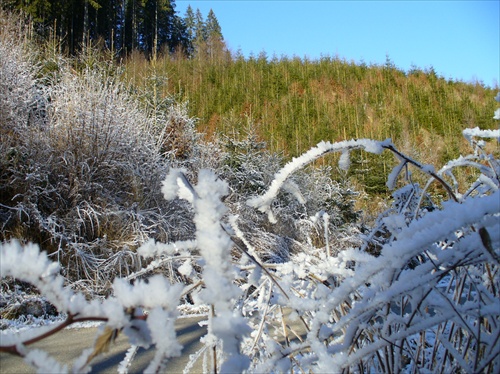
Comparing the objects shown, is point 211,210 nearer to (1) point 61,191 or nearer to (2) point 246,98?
(1) point 61,191

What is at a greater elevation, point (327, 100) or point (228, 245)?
point (327, 100)

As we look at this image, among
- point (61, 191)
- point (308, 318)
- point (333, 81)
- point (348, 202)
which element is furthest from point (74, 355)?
point (333, 81)

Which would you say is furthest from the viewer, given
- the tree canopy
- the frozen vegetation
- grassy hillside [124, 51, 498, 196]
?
the tree canopy

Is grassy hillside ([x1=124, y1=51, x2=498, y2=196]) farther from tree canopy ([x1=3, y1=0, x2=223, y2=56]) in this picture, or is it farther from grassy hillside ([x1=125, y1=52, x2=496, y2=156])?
tree canopy ([x1=3, y1=0, x2=223, y2=56])

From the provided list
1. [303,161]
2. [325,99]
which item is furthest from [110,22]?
[303,161]

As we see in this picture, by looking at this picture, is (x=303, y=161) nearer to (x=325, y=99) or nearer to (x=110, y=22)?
(x=325, y=99)

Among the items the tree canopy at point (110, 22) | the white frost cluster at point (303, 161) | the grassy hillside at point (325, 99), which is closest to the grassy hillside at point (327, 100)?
the grassy hillside at point (325, 99)

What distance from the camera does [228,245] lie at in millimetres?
362

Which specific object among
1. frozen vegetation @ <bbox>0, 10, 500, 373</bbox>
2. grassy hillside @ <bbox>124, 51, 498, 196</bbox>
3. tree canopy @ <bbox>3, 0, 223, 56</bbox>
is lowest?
frozen vegetation @ <bbox>0, 10, 500, 373</bbox>

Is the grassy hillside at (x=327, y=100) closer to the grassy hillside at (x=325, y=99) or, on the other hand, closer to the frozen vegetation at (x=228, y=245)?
the grassy hillside at (x=325, y=99)

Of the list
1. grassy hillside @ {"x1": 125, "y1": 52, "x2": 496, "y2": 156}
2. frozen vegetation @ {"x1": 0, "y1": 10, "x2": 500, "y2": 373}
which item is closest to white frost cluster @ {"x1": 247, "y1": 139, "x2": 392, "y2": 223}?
frozen vegetation @ {"x1": 0, "y1": 10, "x2": 500, "y2": 373}

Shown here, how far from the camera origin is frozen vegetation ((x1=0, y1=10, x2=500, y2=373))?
1.13 feet

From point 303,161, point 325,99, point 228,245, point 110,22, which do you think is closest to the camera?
point 228,245

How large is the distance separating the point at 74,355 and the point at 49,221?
189 centimetres
